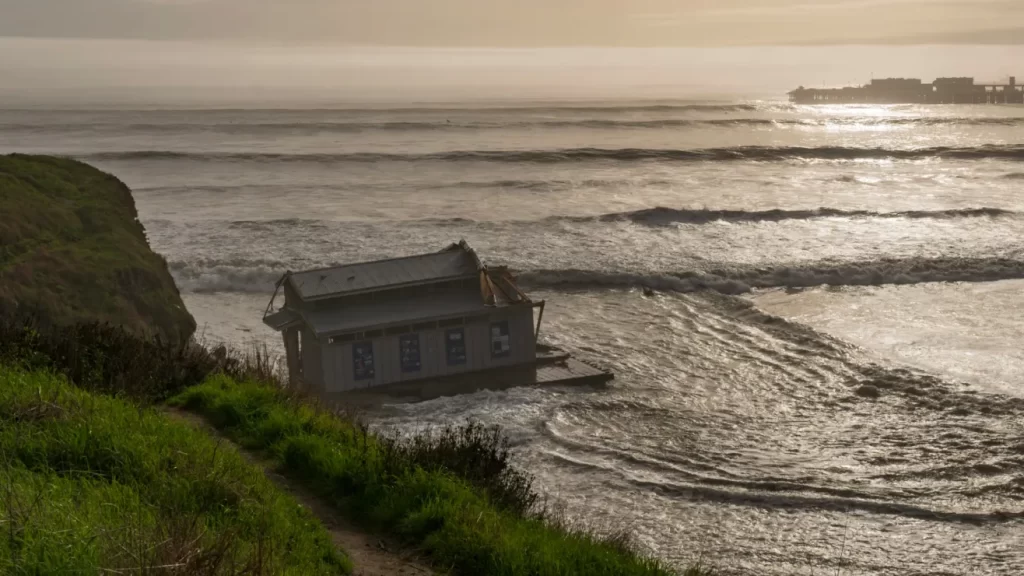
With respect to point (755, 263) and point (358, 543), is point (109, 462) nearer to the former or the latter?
point (358, 543)

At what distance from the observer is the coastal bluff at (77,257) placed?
14.9 metres

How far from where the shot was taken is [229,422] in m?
9.12

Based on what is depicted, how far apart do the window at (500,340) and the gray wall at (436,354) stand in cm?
6

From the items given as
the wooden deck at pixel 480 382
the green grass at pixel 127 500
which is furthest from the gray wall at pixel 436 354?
the green grass at pixel 127 500

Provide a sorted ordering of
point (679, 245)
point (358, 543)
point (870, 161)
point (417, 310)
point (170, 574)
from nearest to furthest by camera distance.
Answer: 1. point (170, 574)
2. point (358, 543)
3. point (417, 310)
4. point (679, 245)
5. point (870, 161)

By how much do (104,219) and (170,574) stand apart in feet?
50.5

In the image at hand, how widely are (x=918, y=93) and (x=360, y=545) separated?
132 metres

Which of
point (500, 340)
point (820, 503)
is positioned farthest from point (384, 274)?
point (820, 503)

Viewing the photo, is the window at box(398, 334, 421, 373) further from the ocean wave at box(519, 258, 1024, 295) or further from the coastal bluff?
the ocean wave at box(519, 258, 1024, 295)

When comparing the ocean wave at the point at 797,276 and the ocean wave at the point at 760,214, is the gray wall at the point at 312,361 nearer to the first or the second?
the ocean wave at the point at 797,276

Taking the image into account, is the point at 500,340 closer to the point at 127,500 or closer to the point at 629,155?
the point at 127,500

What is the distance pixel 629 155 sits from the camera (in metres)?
66.8

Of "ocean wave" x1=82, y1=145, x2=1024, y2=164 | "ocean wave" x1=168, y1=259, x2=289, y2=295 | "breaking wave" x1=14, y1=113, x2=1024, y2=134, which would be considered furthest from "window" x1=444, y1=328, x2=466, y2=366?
"breaking wave" x1=14, y1=113, x2=1024, y2=134

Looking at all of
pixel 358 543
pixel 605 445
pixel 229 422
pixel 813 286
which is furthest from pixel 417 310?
pixel 813 286
